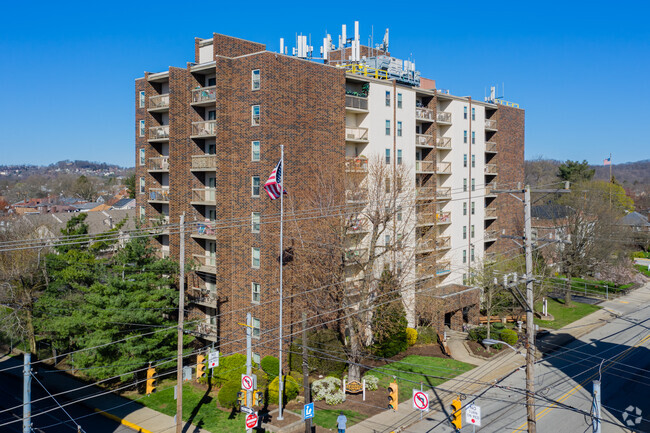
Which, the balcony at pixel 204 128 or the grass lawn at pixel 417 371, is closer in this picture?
the grass lawn at pixel 417 371

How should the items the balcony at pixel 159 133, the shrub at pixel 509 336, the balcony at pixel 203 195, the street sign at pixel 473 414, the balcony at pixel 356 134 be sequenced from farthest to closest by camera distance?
the shrub at pixel 509 336, the balcony at pixel 159 133, the balcony at pixel 356 134, the balcony at pixel 203 195, the street sign at pixel 473 414

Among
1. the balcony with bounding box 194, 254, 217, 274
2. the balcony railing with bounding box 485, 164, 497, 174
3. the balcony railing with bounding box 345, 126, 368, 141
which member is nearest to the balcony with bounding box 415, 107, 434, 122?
the balcony railing with bounding box 345, 126, 368, 141

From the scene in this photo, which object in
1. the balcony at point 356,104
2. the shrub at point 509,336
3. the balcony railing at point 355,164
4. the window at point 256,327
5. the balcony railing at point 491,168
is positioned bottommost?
the shrub at point 509,336

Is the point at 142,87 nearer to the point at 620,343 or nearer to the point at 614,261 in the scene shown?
the point at 620,343

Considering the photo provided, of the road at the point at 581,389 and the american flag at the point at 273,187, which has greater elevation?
the american flag at the point at 273,187

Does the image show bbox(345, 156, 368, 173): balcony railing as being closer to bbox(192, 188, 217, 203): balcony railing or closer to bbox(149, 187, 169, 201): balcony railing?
bbox(192, 188, 217, 203): balcony railing

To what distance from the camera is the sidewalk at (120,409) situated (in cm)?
2586

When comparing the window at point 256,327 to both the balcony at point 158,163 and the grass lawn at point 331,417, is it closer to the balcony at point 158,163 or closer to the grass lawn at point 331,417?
the grass lawn at point 331,417

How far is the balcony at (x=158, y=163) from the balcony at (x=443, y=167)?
73.2 ft

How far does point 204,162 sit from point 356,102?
11333mm

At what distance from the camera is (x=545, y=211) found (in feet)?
267

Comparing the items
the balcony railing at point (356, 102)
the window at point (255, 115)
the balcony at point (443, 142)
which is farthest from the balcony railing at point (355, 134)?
the balcony at point (443, 142)

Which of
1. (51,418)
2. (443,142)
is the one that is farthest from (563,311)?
(51,418)

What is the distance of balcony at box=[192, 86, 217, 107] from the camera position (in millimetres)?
33906
